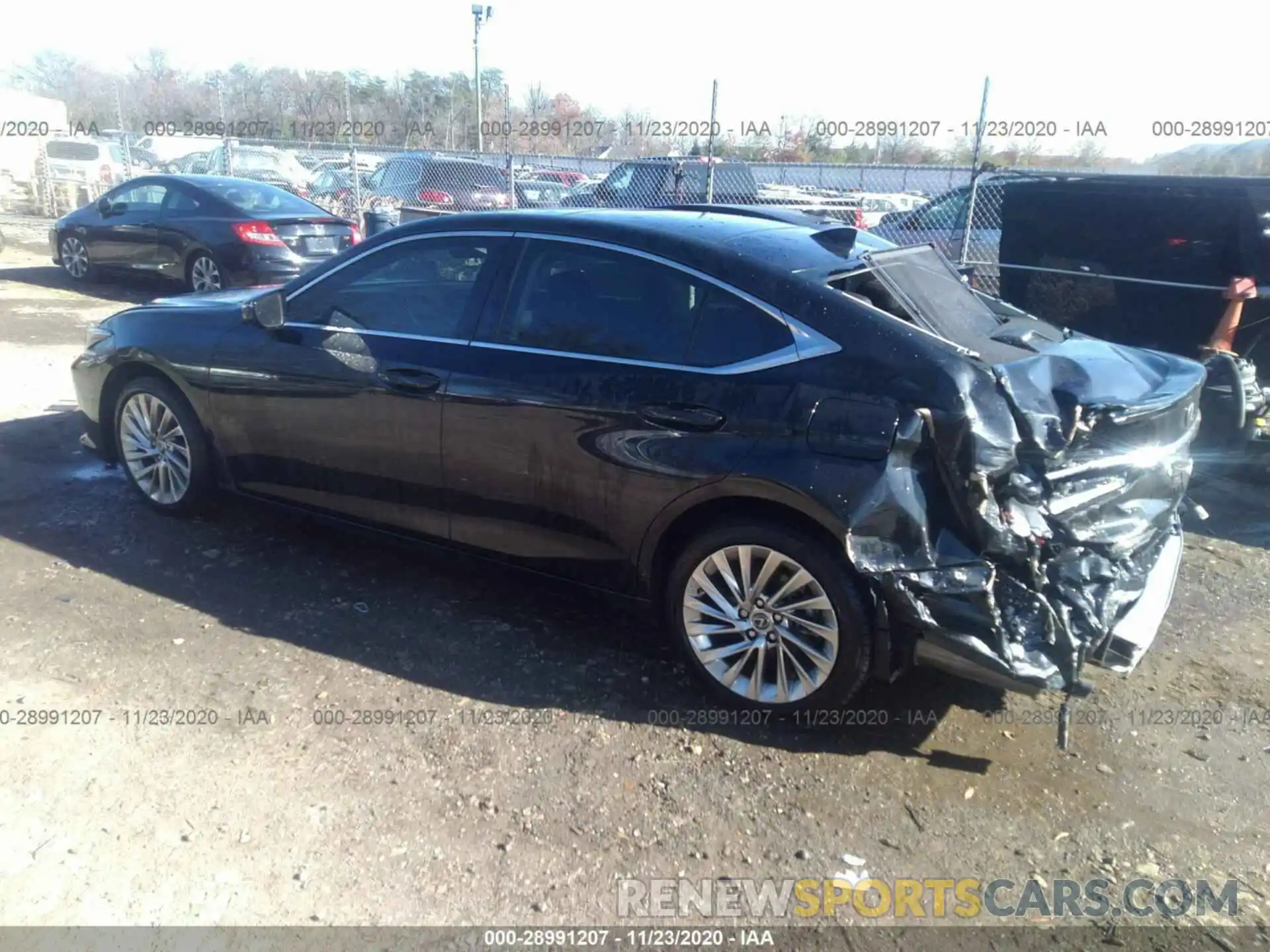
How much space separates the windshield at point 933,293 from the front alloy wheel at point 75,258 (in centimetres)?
1202

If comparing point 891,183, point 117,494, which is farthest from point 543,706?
point 891,183

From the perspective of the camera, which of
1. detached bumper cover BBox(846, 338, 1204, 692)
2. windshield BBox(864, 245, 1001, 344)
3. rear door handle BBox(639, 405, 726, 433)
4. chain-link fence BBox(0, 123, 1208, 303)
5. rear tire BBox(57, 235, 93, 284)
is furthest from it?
rear tire BBox(57, 235, 93, 284)

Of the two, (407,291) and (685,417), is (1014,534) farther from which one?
(407,291)

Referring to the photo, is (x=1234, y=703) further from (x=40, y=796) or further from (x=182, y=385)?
(x=182, y=385)

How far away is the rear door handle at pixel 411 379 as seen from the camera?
165 inches

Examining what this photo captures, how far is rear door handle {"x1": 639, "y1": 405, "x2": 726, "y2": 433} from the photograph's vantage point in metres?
3.55

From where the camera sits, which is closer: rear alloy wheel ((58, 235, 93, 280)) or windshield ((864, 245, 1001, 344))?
windshield ((864, 245, 1001, 344))

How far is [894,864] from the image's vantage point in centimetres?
302

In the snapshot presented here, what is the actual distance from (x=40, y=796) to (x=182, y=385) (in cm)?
238

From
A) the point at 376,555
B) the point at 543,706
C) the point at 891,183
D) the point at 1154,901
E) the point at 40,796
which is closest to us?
the point at 1154,901
